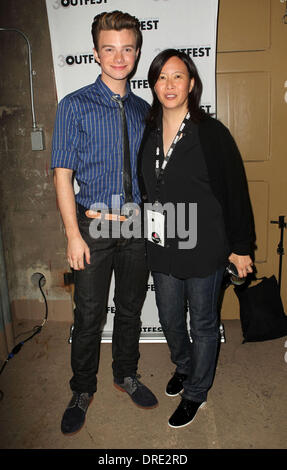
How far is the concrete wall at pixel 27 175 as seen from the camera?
2.58 meters

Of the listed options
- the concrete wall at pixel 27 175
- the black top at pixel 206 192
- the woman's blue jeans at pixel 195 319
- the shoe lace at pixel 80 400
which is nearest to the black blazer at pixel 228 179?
the black top at pixel 206 192

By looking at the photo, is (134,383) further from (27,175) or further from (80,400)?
(27,175)

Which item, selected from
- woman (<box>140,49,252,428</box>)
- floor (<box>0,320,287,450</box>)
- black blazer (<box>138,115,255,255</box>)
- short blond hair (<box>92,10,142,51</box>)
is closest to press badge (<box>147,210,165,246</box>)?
woman (<box>140,49,252,428</box>)

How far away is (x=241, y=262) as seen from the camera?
1.75 meters

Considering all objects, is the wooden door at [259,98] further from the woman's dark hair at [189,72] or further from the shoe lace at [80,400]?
the shoe lace at [80,400]

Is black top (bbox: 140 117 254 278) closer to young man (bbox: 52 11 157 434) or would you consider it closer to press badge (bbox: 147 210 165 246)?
press badge (bbox: 147 210 165 246)

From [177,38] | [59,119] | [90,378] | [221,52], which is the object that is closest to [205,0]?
[177,38]

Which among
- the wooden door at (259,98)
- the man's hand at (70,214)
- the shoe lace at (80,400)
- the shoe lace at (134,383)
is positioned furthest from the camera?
the wooden door at (259,98)

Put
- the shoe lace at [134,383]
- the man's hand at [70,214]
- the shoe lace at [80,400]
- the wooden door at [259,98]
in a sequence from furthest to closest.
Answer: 1. the wooden door at [259,98]
2. the shoe lace at [134,383]
3. the shoe lace at [80,400]
4. the man's hand at [70,214]

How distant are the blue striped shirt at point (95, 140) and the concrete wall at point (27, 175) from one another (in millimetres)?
1074

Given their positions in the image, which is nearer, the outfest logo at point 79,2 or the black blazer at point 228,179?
the black blazer at point 228,179

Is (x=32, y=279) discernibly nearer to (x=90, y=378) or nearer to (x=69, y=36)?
(x=90, y=378)

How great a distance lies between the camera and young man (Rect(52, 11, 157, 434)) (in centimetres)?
170
